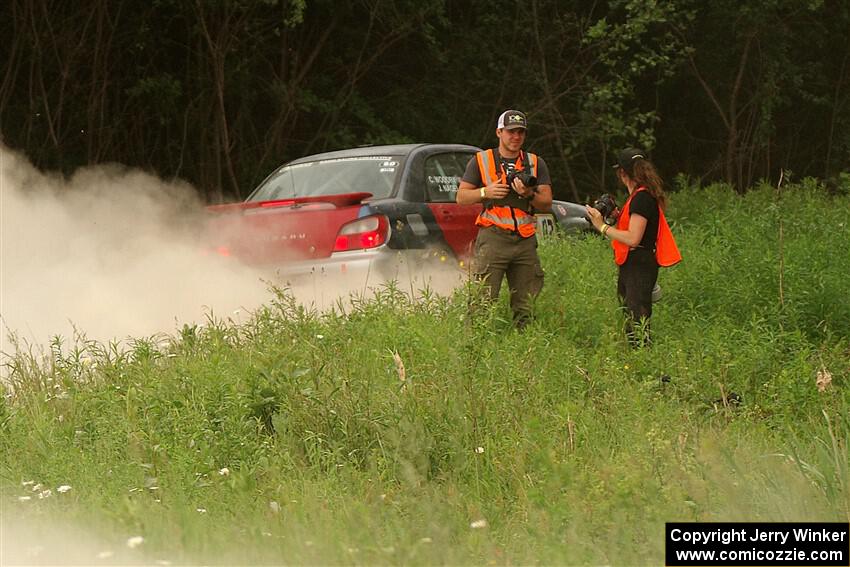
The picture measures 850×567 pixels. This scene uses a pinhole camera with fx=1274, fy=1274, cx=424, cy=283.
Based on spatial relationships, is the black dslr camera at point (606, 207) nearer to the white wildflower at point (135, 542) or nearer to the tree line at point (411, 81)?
the white wildflower at point (135, 542)

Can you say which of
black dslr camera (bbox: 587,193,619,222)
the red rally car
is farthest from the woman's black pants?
the red rally car

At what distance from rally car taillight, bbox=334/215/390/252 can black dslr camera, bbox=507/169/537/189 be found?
4.85 ft

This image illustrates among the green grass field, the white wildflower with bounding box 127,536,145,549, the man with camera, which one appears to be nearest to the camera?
the white wildflower with bounding box 127,536,145,549

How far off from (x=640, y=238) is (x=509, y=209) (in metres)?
1.05

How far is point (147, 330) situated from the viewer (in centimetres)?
1072

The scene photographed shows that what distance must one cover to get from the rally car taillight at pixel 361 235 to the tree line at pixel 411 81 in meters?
11.6

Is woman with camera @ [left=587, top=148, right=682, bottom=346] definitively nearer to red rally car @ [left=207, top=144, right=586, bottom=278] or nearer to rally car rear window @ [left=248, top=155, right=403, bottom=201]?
red rally car @ [left=207, top=144, right=586, bottom=278]

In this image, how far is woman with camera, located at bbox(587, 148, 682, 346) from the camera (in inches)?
348

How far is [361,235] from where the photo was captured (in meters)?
10.3

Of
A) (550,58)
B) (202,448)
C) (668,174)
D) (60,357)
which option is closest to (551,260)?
(60,357)

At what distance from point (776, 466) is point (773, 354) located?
280 centimetres

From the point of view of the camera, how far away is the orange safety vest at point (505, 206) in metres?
9.32

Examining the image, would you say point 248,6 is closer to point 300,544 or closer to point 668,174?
point 668,174

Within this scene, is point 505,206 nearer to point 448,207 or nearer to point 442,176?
point 448,207
